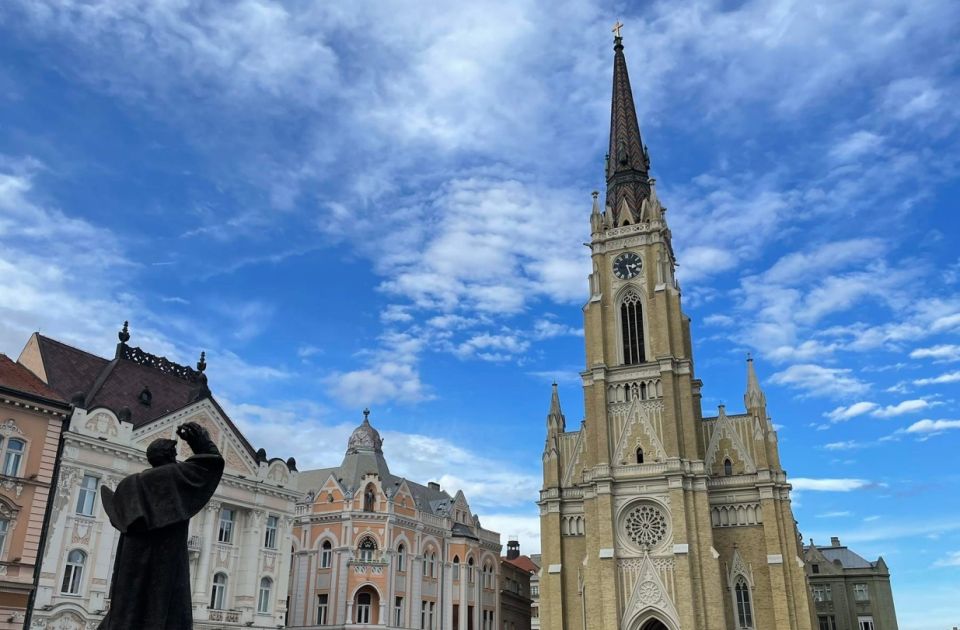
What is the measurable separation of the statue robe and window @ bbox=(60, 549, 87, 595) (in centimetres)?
2734

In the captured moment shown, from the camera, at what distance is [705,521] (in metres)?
51.0

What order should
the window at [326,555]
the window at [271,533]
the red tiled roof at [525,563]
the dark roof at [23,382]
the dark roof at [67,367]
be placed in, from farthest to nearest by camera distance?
the red tiled roof at [525,563], the window at [326,555], the window at [271,533], the dark roof at [67,367], the dark roof at [23,382]

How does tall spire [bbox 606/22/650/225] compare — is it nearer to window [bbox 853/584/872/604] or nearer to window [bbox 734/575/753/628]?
window [bbox 734/575/753/628]

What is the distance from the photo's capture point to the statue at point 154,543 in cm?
927

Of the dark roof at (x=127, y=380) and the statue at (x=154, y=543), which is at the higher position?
the dark roof at (x=127, y=380)

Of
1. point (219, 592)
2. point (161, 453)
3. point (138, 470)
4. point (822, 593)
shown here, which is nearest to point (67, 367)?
point (138, 470)

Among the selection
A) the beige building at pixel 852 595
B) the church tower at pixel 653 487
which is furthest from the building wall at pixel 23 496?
the beige building at pixel 852 595

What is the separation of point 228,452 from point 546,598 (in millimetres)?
24788

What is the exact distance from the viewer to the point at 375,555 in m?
53.8

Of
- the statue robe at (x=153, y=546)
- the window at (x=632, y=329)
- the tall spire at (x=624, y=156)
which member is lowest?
Answer: the statue robe at (x=153, y=546)

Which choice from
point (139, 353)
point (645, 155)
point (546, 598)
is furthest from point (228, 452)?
point (645, 155)

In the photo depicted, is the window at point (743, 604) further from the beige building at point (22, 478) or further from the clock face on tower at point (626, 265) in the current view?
the beige building at point (22, 478)

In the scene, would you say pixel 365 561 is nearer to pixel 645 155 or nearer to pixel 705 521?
pixel 705 521

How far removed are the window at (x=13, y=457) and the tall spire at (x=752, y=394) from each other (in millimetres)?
44020
